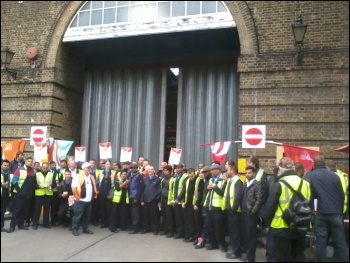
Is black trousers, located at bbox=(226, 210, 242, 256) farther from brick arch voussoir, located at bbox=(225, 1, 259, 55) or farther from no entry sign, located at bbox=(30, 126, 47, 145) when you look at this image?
no entry sign, located at bbox=(30, 126, 47, 145)

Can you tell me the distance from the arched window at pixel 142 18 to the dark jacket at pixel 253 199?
619cm

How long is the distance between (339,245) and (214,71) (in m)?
8.90

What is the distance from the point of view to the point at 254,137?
31.4 ft

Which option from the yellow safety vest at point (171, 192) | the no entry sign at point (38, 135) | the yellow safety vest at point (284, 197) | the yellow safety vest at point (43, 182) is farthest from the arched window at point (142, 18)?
the yellow safety vest at point (284, 197)

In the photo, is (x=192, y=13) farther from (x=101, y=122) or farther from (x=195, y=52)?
(x=101, y=122)

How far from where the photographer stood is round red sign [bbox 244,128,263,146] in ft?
31.3

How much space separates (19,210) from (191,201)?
14.3 feet

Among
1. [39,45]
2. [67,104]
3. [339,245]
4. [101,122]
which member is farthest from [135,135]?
[339,245]

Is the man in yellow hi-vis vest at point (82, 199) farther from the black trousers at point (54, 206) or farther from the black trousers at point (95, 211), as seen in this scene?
the black trousers at point (54, 206)

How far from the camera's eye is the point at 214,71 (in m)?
14.1

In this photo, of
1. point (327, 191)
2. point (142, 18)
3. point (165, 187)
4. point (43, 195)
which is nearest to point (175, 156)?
point (165, 187)

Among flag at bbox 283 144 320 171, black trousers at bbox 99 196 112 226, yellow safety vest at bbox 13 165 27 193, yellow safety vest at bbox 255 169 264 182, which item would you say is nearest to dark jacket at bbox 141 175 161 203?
black trousers at bbox 99 196 112 226

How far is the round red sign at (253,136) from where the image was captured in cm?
954

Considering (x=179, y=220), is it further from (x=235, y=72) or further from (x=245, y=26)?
(x=235, y=72)
